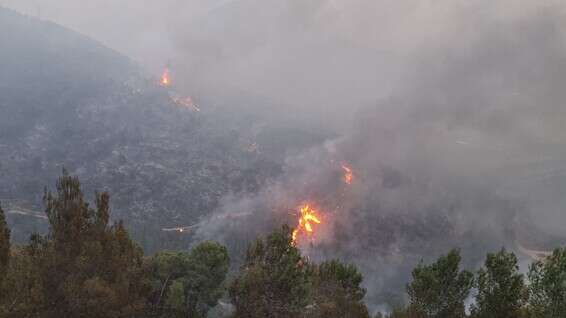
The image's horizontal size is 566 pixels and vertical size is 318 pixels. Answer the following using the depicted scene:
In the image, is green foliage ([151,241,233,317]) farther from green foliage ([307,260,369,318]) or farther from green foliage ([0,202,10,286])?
green foliage ([0,202,10,286])

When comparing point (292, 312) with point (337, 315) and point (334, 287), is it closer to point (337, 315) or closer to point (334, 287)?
point (337, 315)

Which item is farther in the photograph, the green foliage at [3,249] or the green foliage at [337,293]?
the green foliage at [337,293]

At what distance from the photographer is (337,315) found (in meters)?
55.8

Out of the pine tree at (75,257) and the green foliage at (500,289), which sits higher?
the green foliage at (500,289)

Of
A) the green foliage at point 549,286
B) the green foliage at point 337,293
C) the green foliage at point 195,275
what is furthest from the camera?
the green foliage at point 195,275

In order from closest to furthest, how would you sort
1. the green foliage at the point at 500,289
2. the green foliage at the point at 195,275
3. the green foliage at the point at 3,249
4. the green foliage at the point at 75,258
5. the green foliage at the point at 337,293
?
the green foliage at the point at 3,249, the green foliage at the point at 75,258, the green foliage at the point at 500,289, the green foliage at the point at 337,293, the green foliage at the point at 195,275

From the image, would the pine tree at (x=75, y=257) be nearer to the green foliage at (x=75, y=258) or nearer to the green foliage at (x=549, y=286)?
the green foliage at (x=75, y=258)

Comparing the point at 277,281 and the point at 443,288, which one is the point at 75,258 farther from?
the point at 443,288

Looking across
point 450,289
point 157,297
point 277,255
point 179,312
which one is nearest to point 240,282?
point 277,255

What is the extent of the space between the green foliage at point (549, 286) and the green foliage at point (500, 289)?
4.65 meters

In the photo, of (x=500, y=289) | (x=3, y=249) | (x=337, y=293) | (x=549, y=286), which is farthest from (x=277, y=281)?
(x=3, y=249)

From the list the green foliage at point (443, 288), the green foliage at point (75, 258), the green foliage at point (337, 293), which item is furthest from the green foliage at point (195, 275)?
the green foliage at point (443, 288)

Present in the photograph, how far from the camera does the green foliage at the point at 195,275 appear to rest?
67.3m

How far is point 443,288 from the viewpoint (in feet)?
192
